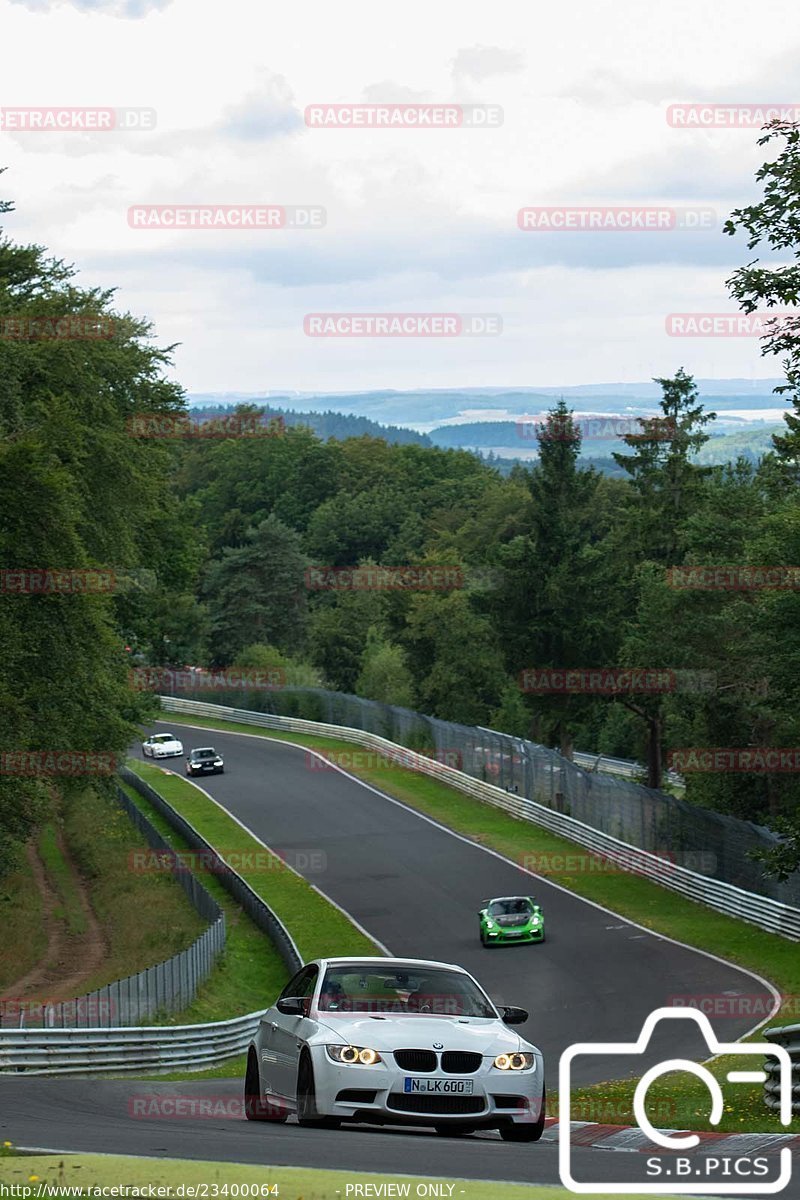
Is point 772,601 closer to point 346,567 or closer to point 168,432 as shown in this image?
point 168,432

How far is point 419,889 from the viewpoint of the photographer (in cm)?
4438

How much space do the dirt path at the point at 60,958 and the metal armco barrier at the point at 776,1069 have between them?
20.2 meters

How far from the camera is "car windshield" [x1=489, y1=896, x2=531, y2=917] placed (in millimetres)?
36812

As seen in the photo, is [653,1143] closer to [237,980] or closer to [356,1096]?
[356,1096]

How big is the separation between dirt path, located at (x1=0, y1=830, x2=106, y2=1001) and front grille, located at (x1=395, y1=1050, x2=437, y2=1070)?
21.5 m

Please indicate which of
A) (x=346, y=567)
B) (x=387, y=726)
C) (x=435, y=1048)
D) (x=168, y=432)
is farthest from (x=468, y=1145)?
(x=346, y=567)

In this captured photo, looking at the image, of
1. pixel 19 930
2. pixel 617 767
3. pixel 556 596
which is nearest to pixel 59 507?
pixel 19 930

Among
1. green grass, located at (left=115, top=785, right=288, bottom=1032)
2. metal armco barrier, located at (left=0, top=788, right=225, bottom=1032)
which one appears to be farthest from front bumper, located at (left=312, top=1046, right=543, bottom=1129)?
green grass, located at (left=115, top=785, right=288, bottom=1032)

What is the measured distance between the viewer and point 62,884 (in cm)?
4659

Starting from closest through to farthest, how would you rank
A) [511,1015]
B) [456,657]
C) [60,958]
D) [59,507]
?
[511,1015]
[59,507]
[60,958]
[456,657]

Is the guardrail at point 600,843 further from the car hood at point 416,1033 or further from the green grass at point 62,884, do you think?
the car hood at point 416,1033

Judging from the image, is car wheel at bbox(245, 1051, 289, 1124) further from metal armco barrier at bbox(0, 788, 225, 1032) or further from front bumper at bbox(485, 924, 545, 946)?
front bumper at bbox(485, 924, 545, 946)

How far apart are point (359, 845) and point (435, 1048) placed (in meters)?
40.4

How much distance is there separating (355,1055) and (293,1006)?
4.27ft
